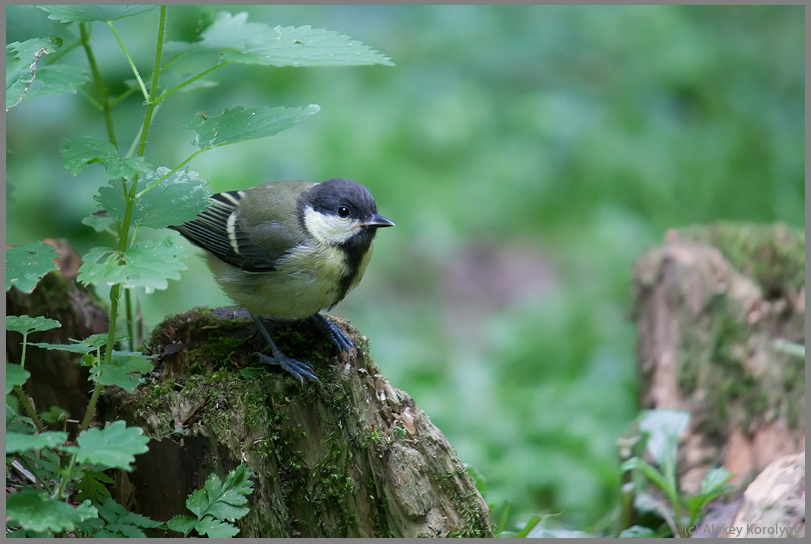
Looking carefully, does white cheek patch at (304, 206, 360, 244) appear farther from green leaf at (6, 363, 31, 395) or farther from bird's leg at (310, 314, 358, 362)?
Answer: green leaf at (6, 363, 31, 395)

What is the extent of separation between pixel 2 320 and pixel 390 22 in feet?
23.3

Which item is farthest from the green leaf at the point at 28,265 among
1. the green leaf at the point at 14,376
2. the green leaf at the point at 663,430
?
the green leaf at the point at 663,430

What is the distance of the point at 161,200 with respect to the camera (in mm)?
2510

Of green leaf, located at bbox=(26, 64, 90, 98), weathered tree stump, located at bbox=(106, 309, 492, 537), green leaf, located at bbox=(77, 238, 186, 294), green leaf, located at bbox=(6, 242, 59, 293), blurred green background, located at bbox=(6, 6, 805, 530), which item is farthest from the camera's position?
blurred green background, located at bbox=(6, 6, 805, 530)

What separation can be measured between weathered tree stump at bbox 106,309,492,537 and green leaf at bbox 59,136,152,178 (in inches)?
39.1

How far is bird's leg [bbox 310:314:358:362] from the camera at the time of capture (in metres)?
3.19

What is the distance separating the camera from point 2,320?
8.38ft

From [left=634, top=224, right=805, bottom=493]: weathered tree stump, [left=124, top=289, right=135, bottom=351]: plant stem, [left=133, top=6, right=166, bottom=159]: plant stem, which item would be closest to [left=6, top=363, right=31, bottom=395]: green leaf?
[left=133, top=6, right=166, bottom=159]: plant stem

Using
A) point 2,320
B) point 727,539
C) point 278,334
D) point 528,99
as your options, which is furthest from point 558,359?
point 2,320

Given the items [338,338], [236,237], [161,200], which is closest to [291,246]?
[236,237]

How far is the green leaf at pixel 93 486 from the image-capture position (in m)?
2.63

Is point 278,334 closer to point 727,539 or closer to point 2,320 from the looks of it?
point 2,320

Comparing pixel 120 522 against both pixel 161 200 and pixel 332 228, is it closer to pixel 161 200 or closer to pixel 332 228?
pixel 161 200

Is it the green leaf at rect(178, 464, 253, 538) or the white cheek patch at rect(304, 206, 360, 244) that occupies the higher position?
the white cheek patch at rect(304, 206, 360, 244)
